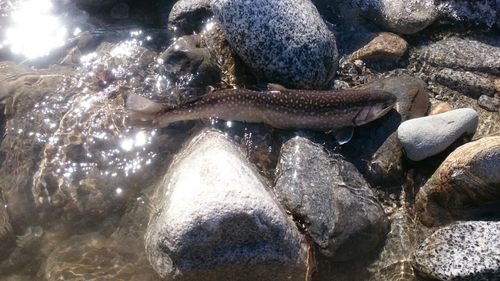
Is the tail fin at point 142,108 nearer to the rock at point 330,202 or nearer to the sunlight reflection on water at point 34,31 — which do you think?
the rock at point 330,202

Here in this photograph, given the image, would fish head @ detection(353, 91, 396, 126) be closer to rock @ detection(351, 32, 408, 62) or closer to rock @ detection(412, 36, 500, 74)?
rock @ detection(351, 32, 408, 62)

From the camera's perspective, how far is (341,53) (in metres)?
6.41

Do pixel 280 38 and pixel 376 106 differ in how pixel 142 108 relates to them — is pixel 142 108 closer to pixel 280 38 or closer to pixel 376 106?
pixel 280 38

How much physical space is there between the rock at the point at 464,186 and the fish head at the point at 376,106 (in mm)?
893

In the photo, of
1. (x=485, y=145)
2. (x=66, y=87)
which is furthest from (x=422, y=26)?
(x=66, y=87)

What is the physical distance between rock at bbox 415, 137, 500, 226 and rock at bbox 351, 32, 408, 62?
6.35 feet

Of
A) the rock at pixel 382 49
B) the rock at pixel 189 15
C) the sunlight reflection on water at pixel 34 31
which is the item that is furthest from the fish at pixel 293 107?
the sunlight reflection on water at pixel 34 31

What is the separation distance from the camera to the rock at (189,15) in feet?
21.1

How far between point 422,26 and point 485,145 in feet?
8.37

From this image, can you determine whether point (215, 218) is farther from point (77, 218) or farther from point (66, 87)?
point (66, 87)

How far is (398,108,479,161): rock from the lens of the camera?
5000 mm

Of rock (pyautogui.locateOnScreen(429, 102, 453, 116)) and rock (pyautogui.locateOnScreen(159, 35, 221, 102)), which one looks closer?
rock (pyautogui.locateOnScreen(429, 102, 453, 116))

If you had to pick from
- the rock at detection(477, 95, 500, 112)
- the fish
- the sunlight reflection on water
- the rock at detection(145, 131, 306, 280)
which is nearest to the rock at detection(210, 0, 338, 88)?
the fish

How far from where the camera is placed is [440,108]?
5.64 metres
